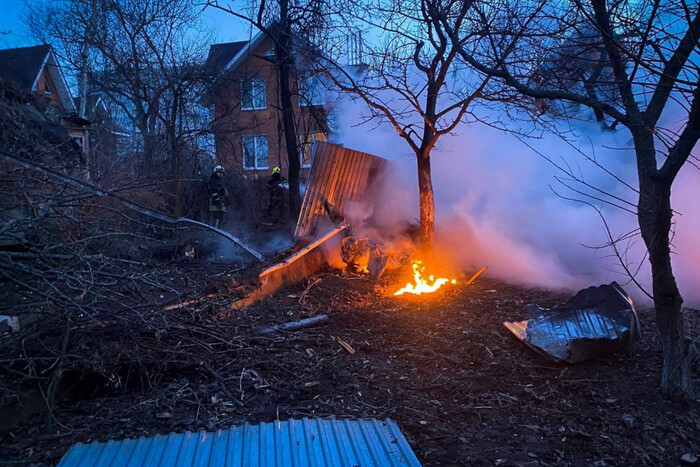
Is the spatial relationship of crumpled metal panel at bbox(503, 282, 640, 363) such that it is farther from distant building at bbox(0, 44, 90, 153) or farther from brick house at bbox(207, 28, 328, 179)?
distant building at bbox(0, 44, 90, 153)

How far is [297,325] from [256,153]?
17279 mm

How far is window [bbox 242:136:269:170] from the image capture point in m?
20.0

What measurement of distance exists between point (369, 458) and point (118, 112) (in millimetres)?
22294

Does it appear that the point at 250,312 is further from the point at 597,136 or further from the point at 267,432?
the point at 597,136

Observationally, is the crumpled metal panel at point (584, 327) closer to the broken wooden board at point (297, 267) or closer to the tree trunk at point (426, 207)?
the tree trunk at point (426, 207)

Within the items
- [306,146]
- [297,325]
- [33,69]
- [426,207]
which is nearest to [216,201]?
[306,146]

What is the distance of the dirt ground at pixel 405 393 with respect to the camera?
2.97 meters

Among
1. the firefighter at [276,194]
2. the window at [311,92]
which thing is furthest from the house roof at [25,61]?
the window at [311,92]

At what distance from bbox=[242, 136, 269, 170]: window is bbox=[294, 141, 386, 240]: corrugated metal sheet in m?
10.8

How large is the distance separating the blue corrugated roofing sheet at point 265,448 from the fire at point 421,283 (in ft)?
13.5

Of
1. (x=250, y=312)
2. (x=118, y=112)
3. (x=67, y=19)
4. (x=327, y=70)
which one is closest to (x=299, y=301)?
(x=250, y=312)

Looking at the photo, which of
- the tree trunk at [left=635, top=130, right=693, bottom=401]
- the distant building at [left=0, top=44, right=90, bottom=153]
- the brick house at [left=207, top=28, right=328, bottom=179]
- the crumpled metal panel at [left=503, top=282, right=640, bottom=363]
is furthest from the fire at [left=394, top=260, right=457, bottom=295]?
the distant building at [left=0, top=44, right=90, bottom=153]

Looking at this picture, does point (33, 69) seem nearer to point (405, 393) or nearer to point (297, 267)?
point (297, 267)

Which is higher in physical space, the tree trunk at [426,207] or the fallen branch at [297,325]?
the tree trunk at [426,207]
